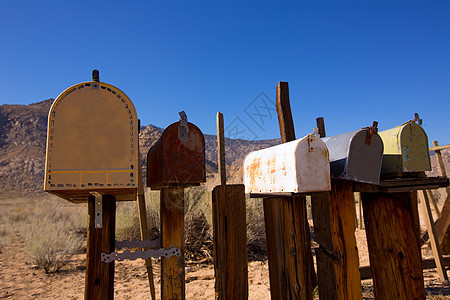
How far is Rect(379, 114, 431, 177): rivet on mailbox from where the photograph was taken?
204 cm

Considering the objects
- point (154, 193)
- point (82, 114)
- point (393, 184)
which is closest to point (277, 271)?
point (393, 184)

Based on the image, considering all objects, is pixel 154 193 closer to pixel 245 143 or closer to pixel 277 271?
pixel 277 271

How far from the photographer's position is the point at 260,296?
130 inches

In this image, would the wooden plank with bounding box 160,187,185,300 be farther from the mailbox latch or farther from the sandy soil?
the sandy soil

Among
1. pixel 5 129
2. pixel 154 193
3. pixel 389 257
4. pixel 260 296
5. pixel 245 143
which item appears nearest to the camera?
pixel 389 257

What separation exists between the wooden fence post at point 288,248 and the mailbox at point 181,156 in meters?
0.55

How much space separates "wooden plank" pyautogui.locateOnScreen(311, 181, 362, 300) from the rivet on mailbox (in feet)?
1.39

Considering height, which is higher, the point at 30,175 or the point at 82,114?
the point at 30,175

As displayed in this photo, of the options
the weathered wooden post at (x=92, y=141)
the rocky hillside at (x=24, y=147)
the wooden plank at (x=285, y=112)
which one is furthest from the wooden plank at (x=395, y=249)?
the rocky hillside at (x=24, y=147)

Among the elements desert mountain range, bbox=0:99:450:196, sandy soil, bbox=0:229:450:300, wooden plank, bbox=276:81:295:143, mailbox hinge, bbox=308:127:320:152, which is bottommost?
sandy soil, bbox=0:229:450:300

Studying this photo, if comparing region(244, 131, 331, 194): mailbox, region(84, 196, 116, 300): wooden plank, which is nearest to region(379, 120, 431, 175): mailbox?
region(244, 131, 331, 194): mailbox

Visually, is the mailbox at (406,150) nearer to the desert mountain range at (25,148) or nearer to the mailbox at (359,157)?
the mailbox at (359,157)

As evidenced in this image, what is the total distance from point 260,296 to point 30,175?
3025cm

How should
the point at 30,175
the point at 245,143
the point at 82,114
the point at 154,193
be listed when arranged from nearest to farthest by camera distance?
the point at 82,114, the point at 154,193, the point at 30,175, the point at 245,143
